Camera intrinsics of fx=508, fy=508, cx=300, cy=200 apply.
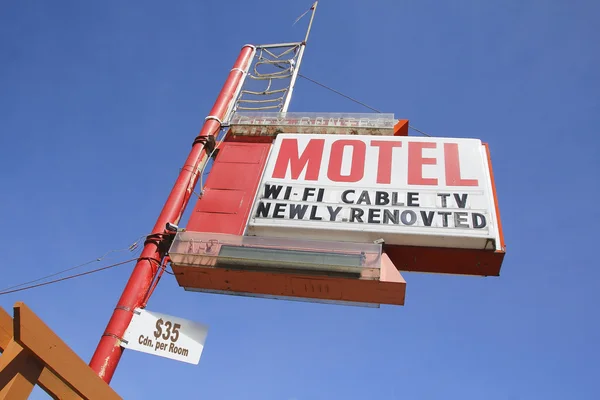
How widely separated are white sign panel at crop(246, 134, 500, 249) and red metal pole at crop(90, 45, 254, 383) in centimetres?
106

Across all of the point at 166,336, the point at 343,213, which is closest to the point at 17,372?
the point at 166,336

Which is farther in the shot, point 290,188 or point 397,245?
Result: point 290,188

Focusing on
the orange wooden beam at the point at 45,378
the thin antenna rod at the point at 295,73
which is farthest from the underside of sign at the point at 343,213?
the orange wooden beam at the point at 45,378

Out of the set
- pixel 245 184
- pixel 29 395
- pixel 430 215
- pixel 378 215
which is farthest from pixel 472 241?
pixel 29 395

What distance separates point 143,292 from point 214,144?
2.78m

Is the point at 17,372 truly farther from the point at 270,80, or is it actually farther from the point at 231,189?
the point at 270,80

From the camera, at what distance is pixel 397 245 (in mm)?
5992

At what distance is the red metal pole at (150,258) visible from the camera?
5219mm

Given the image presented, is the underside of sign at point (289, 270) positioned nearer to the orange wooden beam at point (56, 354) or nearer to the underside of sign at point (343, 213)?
the underside of sign at point (343, 213)

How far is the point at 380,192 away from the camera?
653 centimetres

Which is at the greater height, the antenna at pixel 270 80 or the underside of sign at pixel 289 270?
the antenna at pixel 270 80

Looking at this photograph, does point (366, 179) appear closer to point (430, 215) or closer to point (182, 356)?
point (430, 215)

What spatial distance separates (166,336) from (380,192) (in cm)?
311

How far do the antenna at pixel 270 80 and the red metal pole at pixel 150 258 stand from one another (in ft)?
1.68
